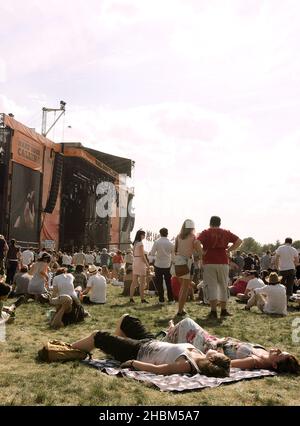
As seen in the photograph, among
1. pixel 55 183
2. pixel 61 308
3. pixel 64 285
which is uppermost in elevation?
pixel 55 183

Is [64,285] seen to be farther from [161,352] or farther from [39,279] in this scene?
[161,352]

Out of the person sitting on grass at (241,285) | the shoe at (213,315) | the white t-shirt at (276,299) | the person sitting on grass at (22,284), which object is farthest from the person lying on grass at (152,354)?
the person sitting on grass at (241,285)

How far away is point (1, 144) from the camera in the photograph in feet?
71.1

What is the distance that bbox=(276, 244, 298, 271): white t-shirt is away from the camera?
11664mm

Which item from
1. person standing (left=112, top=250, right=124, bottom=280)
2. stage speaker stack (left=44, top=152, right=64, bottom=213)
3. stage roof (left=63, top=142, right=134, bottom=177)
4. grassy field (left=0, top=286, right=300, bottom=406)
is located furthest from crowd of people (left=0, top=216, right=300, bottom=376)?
stage roof (left=63, top=142, right=134, bottom=177)

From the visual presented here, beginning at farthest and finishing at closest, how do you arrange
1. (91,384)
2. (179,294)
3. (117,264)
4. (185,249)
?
(117,264) < (179,294) < (185,249) < (91,384)

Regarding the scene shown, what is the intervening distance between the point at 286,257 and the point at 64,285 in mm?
5312

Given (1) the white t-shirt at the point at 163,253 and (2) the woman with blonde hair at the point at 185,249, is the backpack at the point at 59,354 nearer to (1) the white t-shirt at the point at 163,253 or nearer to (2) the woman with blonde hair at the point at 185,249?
(2) the woman with blonde hair at the point at 185,249

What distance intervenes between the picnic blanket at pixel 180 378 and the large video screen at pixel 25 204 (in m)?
18.0

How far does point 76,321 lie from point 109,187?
100 ft

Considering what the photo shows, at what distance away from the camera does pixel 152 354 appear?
5.07m

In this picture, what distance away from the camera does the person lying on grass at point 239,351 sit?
5279 mm

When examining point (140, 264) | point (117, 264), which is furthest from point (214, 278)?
point (117, 264)
